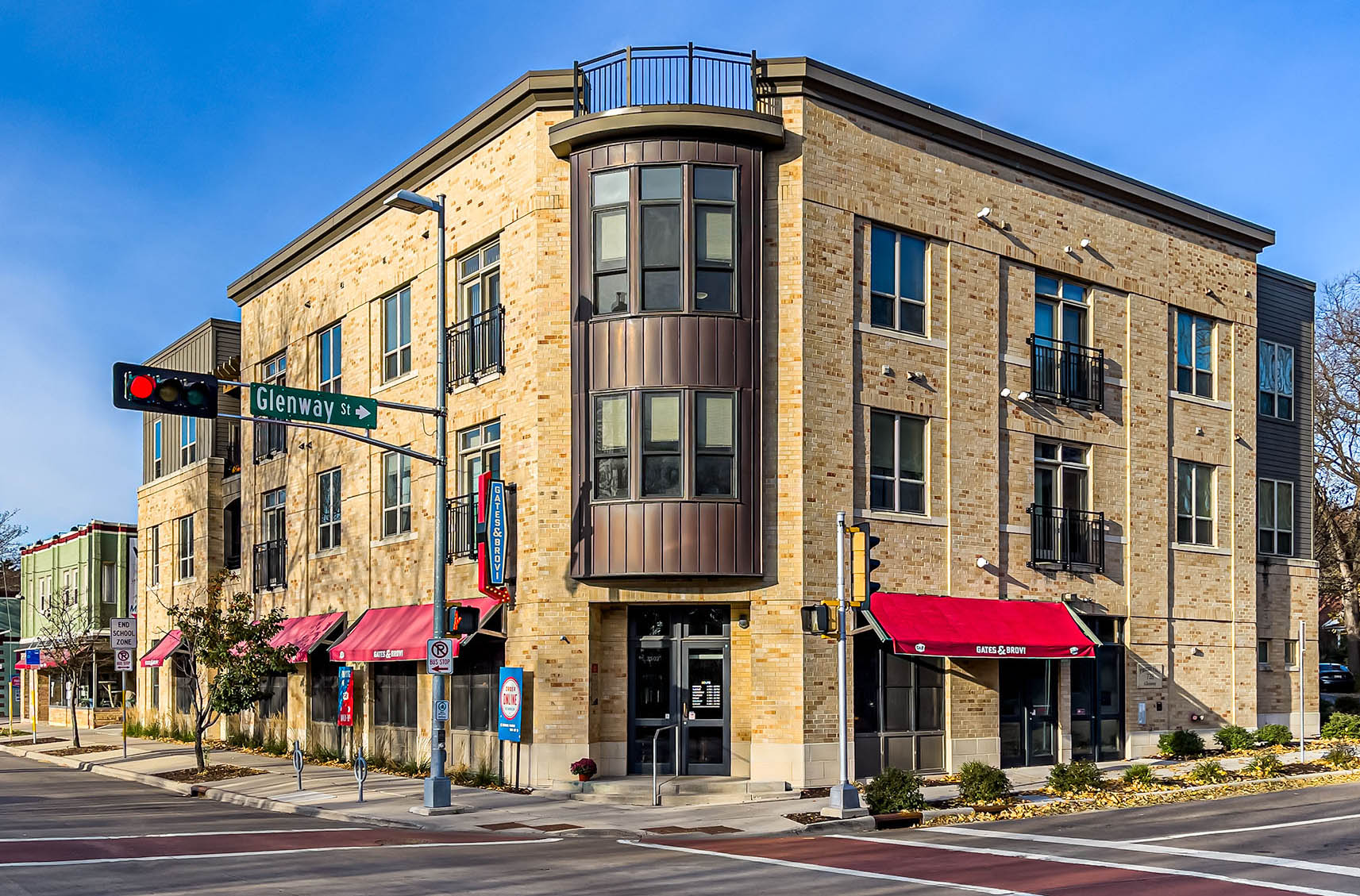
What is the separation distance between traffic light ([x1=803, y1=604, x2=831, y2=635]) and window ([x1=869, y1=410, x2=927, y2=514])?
15.9ft

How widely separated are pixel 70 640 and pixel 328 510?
16172 millimetres

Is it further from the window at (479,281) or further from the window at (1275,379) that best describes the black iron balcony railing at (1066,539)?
the window at (479,281)

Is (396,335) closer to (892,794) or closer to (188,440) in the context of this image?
(188,440)

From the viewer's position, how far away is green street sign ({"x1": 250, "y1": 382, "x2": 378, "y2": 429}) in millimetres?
21516

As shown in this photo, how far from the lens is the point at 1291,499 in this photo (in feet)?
120

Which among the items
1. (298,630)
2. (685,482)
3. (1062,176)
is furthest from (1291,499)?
(298,630)

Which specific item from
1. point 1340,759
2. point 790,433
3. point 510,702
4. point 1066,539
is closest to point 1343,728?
point 1340,759

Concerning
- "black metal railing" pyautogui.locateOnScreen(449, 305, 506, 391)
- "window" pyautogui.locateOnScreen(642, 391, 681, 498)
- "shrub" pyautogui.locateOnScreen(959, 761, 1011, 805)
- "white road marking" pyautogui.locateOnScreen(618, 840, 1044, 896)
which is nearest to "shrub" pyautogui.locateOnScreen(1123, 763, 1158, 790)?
"shrub" pyautogui.locateOnScreen(959, 761, 1011, 805)

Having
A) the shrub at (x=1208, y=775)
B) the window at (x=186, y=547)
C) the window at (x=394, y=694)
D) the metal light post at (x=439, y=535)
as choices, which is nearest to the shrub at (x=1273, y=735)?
the shrub at (x=1208, y=775)

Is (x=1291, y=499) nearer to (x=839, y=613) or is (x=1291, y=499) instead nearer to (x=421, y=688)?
(x=839, y=613)

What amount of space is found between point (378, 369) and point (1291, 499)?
23906 mm

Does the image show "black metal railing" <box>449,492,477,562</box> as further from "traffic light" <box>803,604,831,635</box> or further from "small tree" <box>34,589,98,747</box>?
"small tree" <box>34,589,98,747</box>

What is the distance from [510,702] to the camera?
24234 millimetres

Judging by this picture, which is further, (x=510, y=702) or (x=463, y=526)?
(x=463, y=526)
